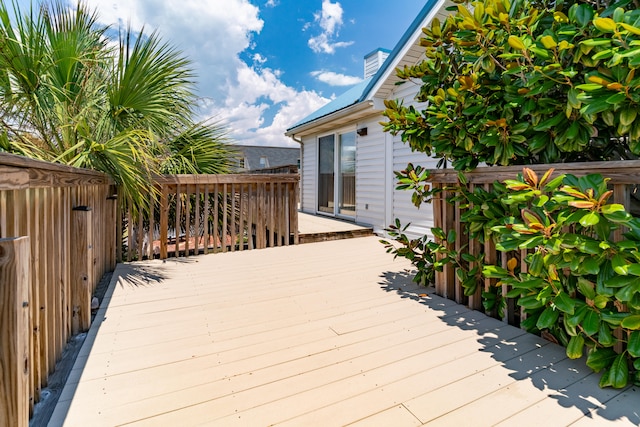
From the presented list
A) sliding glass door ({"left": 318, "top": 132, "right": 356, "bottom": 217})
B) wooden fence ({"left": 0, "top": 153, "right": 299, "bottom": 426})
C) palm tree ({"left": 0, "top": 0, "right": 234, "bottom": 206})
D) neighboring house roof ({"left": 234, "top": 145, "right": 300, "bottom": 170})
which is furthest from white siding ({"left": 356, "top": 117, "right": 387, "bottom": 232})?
neighboring house roof ({"left": 234, "top": 145, "right": 300, "bottom": 170})

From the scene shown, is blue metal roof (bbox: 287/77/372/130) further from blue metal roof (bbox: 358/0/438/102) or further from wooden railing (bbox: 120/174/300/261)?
wooden railing (bbox: 120/174/300/261)

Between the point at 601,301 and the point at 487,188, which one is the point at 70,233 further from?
the point at 601,301

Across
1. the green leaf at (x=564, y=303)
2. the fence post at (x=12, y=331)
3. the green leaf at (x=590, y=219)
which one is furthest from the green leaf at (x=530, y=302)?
the fence post at (x=12, y=331)

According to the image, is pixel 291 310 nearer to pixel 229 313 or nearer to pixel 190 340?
pixel 229 313

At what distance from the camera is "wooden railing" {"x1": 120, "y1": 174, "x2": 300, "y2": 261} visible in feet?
14.4

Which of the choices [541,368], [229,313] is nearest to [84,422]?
[229,313]

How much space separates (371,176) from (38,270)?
565cm

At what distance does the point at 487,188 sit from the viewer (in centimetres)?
251

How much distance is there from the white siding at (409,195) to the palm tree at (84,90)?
3392 mm

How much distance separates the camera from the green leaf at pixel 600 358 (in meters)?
1.73

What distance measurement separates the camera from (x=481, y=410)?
4.84 ft

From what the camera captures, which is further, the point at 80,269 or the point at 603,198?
the point at 80,269

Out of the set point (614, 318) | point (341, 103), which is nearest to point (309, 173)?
point (341, 103)

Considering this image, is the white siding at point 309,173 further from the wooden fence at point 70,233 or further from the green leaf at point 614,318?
the green leaf at point 614,318
